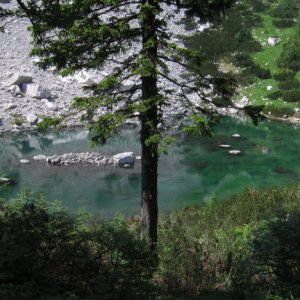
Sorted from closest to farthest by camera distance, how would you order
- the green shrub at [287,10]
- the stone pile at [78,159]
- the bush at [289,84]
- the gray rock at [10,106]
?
the stone pile at [78,159], the gray rock at [10,106], the bush at [289,84], the green shrub at [287,10]

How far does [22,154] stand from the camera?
29.0 meters

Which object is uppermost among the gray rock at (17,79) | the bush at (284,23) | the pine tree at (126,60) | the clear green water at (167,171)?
the bush at (284,23)

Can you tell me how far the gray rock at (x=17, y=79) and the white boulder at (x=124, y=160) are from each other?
16.5m

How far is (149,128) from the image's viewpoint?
10062mm

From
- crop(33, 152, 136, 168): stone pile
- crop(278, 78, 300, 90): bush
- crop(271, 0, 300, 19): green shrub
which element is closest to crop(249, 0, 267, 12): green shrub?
crop(271, 0, 300, 19): green shrub

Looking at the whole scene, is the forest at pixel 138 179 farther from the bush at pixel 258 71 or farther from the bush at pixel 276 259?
the bush at pixel 258 71

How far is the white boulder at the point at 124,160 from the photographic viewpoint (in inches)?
1042

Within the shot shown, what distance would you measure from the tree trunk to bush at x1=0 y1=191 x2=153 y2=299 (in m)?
1.11

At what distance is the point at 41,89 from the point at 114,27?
3023cm

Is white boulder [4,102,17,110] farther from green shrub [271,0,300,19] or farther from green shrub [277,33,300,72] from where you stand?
green shrub [271,0,300,19]

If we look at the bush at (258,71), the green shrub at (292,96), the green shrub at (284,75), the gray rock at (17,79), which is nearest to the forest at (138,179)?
the gray rock at (17,79)

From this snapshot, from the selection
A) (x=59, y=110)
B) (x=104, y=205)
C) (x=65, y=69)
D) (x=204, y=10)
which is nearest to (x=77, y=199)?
(x=104, y=205)

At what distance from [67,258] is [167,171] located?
677 inches

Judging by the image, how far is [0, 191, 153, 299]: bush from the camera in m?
8.03
